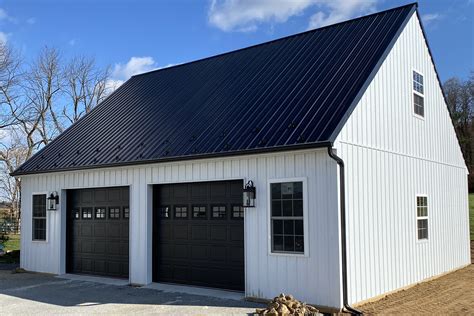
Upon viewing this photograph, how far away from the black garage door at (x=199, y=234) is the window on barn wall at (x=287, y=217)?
43.7 inches

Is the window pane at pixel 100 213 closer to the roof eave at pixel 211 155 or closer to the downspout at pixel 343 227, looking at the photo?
the roof eave at pixel 211 155

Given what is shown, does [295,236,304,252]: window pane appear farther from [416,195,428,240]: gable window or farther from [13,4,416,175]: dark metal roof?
[416,195,428,240]: gable window

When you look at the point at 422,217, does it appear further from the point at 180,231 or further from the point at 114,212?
the point at 114,212

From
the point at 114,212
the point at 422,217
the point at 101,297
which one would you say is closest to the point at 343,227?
the point at 422,217

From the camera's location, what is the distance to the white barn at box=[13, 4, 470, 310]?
941 centimetres

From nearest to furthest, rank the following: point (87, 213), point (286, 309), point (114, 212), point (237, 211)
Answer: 1. point (286, 309)
2. point (237, 211)
3. point (114, 212)
4. point (87, 213)

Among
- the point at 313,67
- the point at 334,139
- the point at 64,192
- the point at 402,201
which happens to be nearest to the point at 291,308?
the point at 334,139

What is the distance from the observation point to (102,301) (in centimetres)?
1023

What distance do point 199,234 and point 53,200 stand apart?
17.6 feet

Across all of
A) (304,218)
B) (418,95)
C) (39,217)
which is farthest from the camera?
(39,217)

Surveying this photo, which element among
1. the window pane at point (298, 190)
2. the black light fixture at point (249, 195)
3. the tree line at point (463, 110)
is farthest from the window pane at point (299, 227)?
the tree line at point (463, 110)

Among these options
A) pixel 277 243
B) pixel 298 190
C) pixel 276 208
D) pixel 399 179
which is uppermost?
pixel 399 179

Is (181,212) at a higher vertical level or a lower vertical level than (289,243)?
higher

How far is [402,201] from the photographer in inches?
448
